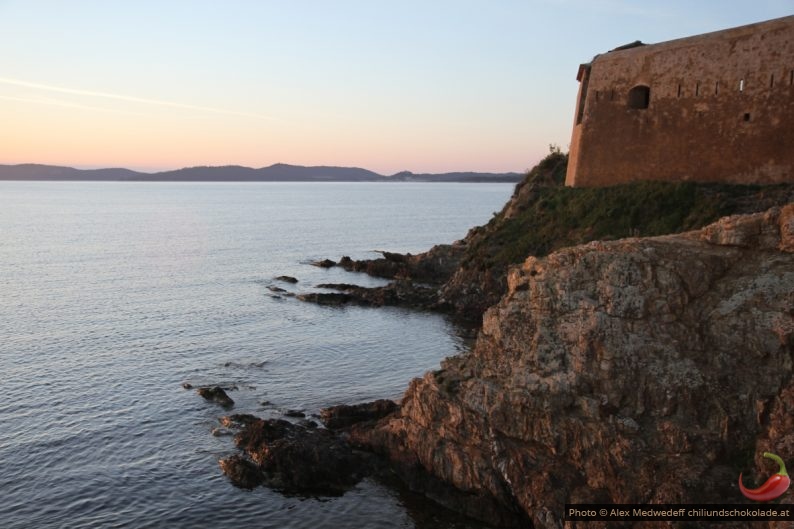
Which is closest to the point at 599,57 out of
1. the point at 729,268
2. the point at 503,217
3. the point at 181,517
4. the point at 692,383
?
the point at 503,217

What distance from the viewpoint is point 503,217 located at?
172 ft

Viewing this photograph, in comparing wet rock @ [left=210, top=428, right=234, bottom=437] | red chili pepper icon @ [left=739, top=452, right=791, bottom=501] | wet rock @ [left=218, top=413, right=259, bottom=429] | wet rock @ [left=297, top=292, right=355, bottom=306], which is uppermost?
red chili pepper icon @ [left=739, top=452, right=791, bottom=501]

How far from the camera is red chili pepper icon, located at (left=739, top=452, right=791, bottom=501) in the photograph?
1530cm

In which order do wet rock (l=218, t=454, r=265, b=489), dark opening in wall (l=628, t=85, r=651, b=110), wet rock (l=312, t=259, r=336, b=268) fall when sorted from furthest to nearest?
wet rock (l=312, t=259, r=336, b=268) → dark opening in wall (l=628, t=85, r=651, b=110) → wet rock (l=218, t=454, r=265, b=489)

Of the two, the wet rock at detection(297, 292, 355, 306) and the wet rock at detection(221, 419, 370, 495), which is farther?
the wet rock at detection(297, 292, 355, 306)

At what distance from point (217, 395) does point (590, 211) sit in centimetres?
2476

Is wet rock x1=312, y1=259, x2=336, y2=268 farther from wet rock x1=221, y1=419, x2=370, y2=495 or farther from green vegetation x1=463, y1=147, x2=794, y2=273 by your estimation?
wet rock x1=221, y1=419, x2=370, y2=495

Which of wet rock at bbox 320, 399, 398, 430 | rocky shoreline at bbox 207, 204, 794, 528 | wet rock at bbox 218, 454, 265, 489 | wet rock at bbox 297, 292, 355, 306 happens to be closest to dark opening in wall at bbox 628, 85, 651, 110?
rocky shoreline at bbox 207, 204, 794, 528

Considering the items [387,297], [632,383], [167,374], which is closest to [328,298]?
[387,297]

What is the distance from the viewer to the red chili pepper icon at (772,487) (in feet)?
50.2

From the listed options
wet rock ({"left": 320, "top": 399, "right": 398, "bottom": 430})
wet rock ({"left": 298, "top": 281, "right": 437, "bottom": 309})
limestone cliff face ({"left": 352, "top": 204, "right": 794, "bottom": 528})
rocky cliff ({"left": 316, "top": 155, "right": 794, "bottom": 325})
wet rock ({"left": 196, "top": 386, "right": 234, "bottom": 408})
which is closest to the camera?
limestone cliff face ({"left": 352, "top": 204, "right": 794, "bottom": 528})

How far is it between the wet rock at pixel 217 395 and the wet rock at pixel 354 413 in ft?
14.6

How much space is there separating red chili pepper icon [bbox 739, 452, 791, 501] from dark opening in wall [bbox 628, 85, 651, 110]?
92.1 feet

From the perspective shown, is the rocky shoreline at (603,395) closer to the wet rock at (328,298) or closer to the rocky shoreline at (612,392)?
the rocky shoreline at (612,392)
